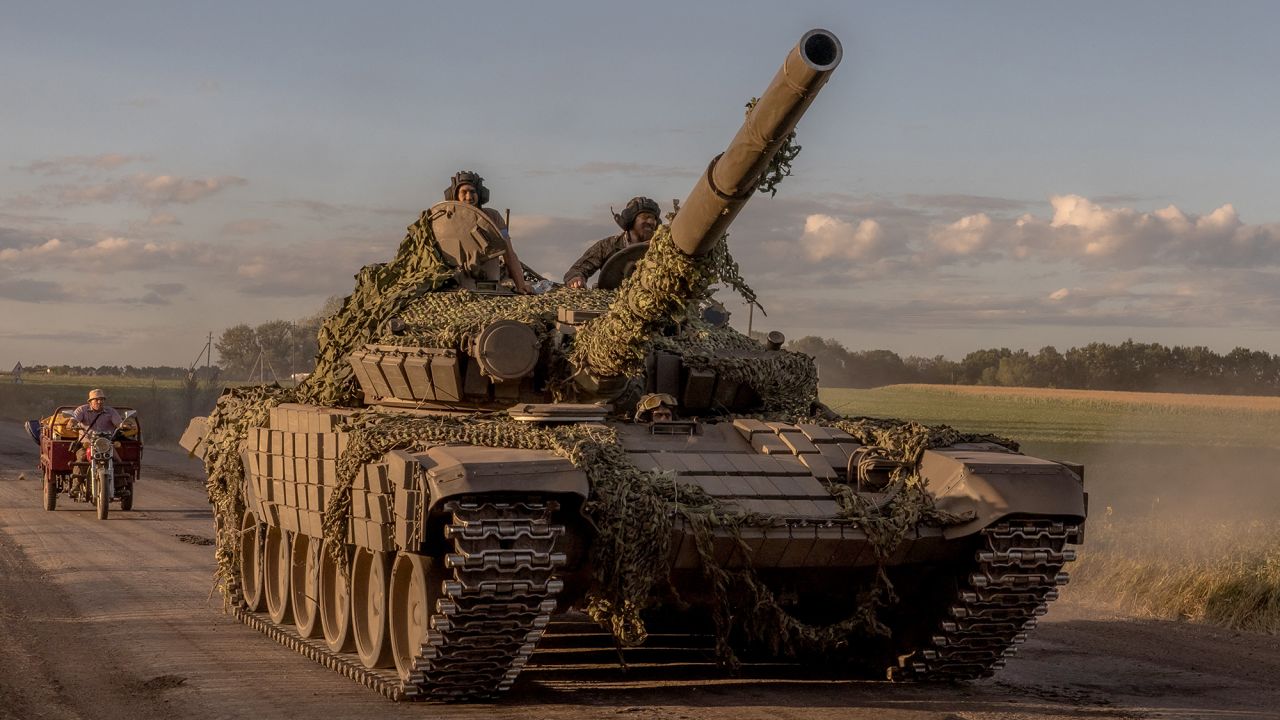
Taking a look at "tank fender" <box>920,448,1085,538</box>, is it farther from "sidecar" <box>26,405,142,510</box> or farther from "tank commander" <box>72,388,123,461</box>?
"tank commander" <box>72,388,123,461</box>

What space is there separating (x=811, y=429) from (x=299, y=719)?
4086 mm

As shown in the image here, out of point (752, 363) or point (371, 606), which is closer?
point (371, 606)

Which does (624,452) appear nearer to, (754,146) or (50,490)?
(754,146)

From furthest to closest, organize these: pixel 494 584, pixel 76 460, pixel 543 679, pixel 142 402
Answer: pixel 142 402 → pixel 76 460 → pixel 543 679 → pixel 494 584

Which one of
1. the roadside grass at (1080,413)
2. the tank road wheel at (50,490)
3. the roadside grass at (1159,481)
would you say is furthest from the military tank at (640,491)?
the roadside grass at (1080,413)

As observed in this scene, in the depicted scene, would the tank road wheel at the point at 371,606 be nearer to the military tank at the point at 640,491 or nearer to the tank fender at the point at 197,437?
the military tank at the point at 640,491

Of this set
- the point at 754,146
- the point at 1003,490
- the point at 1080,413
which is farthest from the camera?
the point at 1080,413

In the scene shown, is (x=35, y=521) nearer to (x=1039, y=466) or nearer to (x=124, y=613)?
(x=124, y=613)

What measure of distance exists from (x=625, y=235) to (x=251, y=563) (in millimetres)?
4681

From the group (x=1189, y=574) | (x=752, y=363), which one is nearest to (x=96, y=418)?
(x=752, y=363)

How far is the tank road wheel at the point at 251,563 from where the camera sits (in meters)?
15.1

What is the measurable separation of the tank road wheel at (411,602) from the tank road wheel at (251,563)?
3.97 metres

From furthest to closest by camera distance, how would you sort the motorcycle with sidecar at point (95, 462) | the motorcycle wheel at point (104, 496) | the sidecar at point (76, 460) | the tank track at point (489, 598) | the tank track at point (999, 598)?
the sidecar at point (76, 460) → the motorcycle with sidecar at point (95, 462) → the motorcycle wheel at point (104, 496) → the tank track at point (999, 598) → the tank track at point (489, 598)

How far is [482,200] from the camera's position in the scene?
46.5 feet
